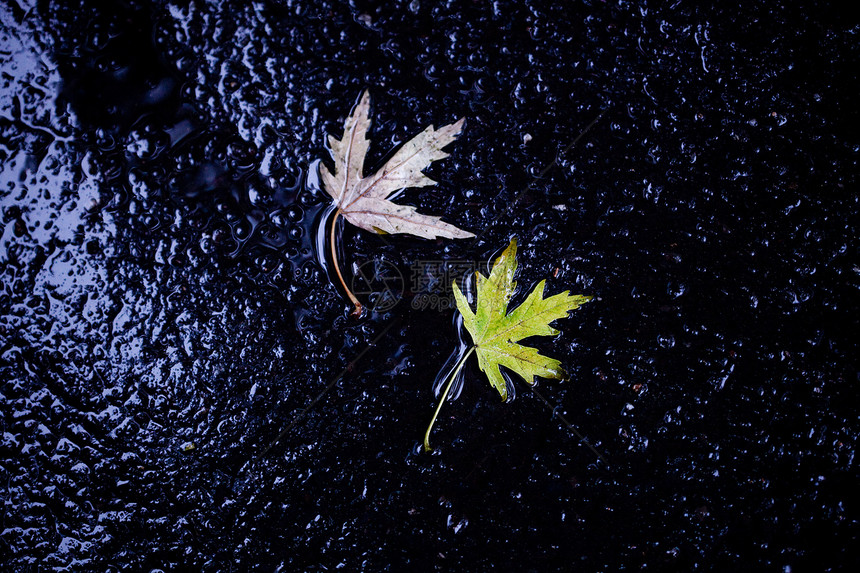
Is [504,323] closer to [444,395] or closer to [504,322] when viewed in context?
[504,322]

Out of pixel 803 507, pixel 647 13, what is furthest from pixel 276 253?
pixel 803 507

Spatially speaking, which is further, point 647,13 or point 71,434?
point 647,13

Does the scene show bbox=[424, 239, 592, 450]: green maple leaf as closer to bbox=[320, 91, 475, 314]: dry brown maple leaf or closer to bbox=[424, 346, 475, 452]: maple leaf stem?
bbox=[424, 346, 475, 452]: maple leaf stem

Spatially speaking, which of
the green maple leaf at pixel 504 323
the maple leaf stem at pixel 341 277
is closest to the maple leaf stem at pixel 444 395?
the green maple leaf at pixel 504 323

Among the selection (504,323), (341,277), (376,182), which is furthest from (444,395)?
(376,182)

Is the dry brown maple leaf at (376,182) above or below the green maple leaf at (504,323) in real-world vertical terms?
above

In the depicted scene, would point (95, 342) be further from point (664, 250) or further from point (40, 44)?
point (664, 250)

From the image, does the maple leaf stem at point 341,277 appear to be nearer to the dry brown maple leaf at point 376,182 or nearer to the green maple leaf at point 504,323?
the dry brown maple leaf at point 376,182
